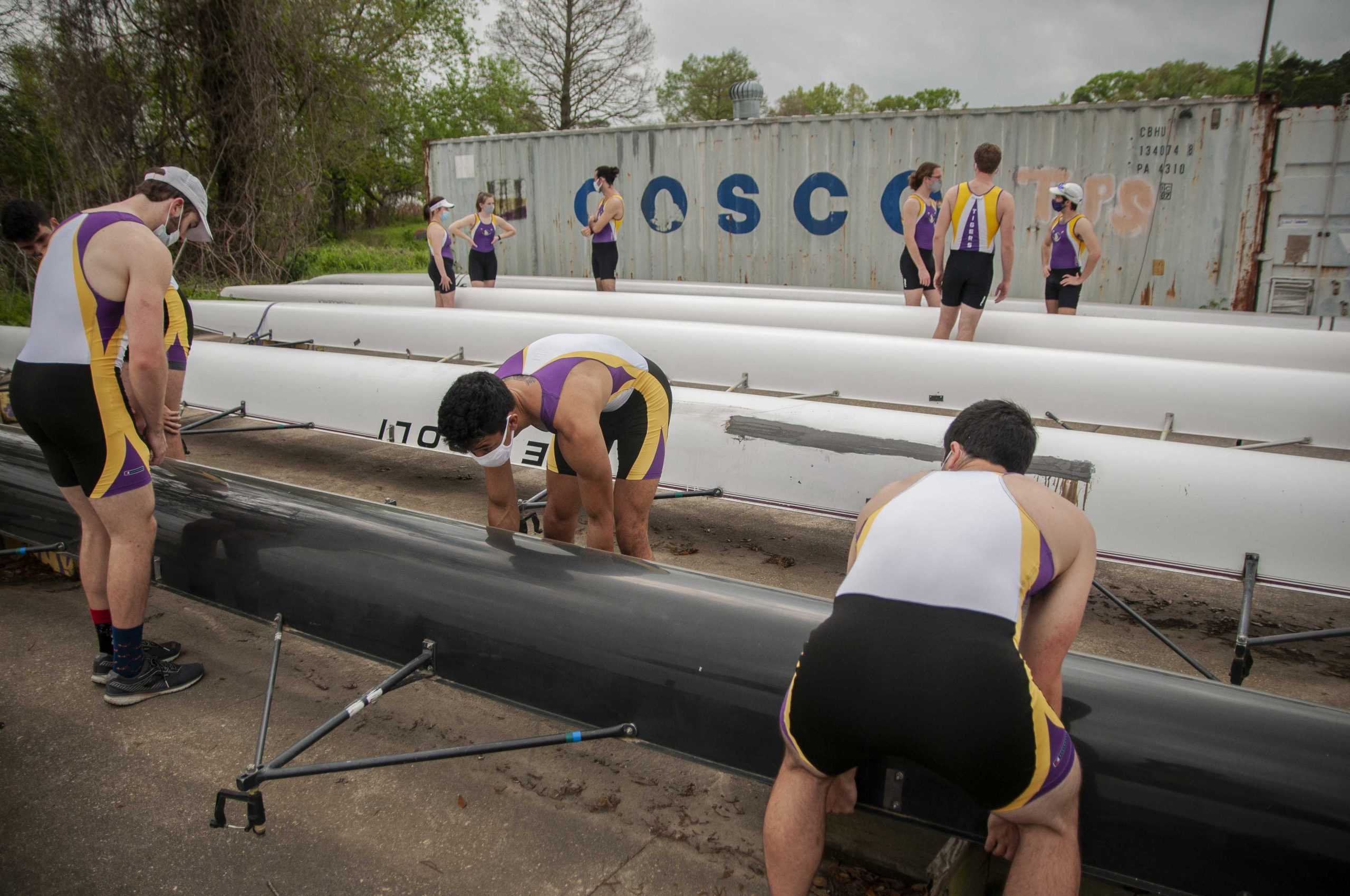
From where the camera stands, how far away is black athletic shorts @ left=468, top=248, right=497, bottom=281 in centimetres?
875

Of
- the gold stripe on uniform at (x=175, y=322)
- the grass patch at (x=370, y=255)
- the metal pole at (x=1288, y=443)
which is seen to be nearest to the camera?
the metal pole at (x=1288, y=443)

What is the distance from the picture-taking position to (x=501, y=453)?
227cm

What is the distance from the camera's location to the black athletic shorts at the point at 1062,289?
6363 mm

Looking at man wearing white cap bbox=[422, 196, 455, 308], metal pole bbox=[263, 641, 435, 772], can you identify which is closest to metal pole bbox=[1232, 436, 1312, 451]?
metal pole bbox=[263, 641, 435, 772]

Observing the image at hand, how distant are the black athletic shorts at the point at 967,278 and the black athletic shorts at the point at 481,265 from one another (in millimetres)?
4921

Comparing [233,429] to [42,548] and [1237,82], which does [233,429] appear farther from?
[1237,82]

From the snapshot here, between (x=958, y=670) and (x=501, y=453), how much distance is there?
135 centimetres

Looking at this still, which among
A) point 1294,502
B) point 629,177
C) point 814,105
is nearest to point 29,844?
point 1294,502

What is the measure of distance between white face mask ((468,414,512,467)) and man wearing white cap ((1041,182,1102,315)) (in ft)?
16.3

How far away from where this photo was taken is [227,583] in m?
2.51

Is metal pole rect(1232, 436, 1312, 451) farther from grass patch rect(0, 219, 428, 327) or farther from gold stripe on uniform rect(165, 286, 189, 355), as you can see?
grass patch rect(0, 219, 428, 327)

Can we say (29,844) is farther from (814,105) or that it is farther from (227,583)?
(814,105)

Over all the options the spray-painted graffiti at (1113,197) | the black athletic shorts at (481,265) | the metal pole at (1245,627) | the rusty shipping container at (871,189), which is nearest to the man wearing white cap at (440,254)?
the black athletic shorts at (481,265)

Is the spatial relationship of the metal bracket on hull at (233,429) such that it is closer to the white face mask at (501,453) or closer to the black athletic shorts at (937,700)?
the white face mask at (501,453)
